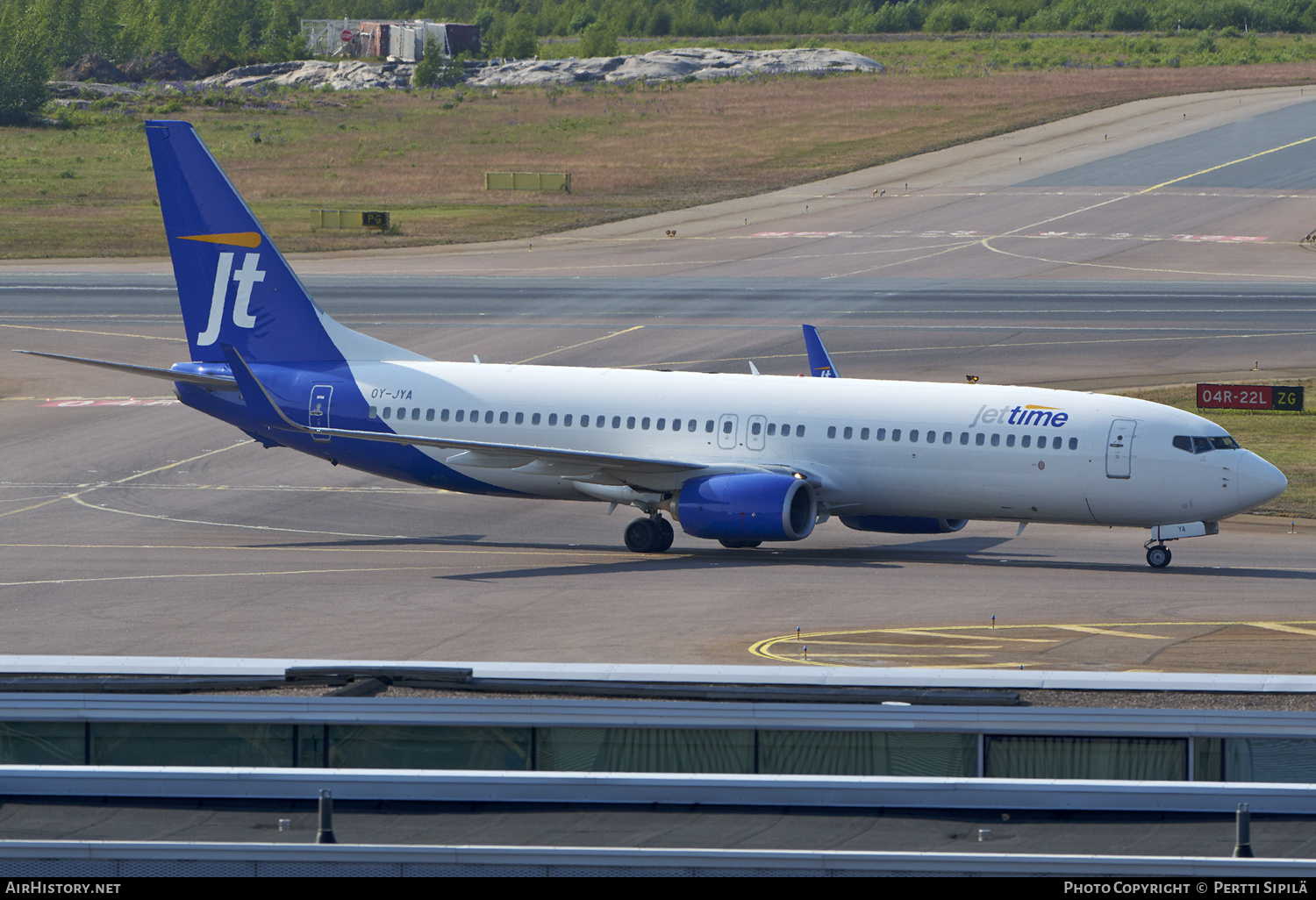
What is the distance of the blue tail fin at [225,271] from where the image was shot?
157 feet

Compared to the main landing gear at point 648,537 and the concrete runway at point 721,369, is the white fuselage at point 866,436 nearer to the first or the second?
the main landing gear at point 648,537

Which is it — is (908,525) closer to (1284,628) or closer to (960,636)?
(960,636)

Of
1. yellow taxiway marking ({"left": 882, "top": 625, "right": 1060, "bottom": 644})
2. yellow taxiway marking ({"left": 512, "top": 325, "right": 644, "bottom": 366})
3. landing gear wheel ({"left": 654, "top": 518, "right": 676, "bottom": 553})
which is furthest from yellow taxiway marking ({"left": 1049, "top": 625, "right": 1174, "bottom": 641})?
yellow taxiway marking ({"left": 512, "top": 325, "right": 644, "bottom": 366})

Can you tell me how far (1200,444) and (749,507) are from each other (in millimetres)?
11315

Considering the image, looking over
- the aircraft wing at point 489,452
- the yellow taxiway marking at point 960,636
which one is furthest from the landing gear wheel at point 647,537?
the yellow taxiway marking at point 960,636

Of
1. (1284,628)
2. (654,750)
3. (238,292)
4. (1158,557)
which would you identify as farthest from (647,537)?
(654,750)

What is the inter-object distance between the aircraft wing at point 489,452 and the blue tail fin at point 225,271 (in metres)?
3.55

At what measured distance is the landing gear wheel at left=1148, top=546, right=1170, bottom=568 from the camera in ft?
132

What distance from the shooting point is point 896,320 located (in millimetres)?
79750

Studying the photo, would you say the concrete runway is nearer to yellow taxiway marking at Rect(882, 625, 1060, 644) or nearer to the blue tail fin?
yellow taxiway marking at Rect(882, 625, 1060, 644)

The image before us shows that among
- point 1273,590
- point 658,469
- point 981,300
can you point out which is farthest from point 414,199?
point 1273,590

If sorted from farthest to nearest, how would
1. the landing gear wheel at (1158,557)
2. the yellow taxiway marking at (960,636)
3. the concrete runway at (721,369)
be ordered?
the landing gear wheel at (1158,557) → the concrete runway at (721,369) → the yellow taxiway marking at (960,636)

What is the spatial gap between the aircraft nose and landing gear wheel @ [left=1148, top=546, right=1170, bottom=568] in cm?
219

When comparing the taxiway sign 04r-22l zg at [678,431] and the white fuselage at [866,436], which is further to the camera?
the taxiway sign 04r-22l zg at [678,431]
